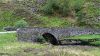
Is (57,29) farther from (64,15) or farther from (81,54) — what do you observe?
(64,15)

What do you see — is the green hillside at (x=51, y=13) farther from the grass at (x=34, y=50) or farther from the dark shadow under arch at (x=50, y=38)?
the grass at (x=34, y=50)

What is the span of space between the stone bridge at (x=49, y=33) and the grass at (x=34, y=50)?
6.34 ft

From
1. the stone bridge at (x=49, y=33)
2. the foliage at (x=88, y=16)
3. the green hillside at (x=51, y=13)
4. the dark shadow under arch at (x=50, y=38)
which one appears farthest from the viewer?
the green hillside at (x=51, y=13)

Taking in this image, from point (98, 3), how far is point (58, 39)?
34511 mm

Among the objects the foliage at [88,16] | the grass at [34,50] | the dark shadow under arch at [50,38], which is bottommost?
the foliage at [88,16]

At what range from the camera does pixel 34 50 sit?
55.1 m

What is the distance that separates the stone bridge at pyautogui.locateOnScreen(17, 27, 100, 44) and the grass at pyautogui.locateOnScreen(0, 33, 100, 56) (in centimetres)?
193

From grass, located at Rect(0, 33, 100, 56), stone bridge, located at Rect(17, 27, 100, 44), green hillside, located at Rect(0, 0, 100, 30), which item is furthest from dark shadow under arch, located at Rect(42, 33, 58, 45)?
green hillside, located at Rect(0, 0, 100, 30)

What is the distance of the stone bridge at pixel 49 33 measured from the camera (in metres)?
66.9

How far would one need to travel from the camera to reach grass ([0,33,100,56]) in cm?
5184

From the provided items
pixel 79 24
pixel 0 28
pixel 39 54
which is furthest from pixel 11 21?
pixel 39 54

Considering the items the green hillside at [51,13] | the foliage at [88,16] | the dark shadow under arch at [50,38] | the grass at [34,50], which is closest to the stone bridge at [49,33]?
the dark shadow under arch at [50,38]

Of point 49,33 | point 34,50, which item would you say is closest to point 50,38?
point 49,33

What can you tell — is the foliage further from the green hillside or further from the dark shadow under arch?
the dark shadow under arch
